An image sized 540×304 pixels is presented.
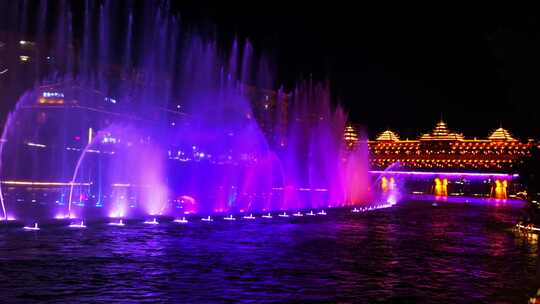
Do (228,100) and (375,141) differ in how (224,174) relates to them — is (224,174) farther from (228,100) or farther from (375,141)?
(375,141)

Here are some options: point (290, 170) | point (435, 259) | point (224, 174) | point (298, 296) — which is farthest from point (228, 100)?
point (298, 296)

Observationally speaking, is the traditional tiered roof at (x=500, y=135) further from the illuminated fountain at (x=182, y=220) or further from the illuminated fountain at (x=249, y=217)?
the illuminated fountain at (x=182, y=220)

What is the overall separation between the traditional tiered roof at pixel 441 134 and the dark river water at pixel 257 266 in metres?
130

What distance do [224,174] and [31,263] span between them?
58152 mm

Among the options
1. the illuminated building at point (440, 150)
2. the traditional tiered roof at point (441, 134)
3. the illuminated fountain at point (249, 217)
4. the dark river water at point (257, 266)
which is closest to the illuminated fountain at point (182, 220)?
the dark river water at point (257, 266)

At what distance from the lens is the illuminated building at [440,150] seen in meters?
137

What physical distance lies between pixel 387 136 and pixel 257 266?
486ft

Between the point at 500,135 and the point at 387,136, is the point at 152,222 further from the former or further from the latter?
the point at 387,136

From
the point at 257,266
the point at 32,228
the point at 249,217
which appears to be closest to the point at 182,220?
the point at 249,217

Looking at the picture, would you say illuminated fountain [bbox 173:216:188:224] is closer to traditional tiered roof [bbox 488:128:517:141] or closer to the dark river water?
the dark river water

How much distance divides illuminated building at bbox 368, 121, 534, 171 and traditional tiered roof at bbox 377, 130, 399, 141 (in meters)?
0.21

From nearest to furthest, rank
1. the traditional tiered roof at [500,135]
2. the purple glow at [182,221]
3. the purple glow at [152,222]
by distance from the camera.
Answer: the purple glow at [152,222] → the purple glow at [182,221] → the traditional tiered roof at [500,135]

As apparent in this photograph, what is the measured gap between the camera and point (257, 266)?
41.0ft

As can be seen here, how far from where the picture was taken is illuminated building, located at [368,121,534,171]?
136650 millimetres
